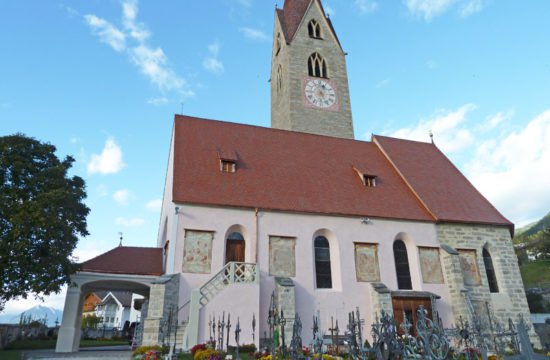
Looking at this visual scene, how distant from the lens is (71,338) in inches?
594

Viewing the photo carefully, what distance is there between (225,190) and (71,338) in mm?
8030

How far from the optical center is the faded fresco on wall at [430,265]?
726 inches

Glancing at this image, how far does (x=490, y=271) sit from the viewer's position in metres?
19.7

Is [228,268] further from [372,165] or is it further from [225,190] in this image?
[372,165]

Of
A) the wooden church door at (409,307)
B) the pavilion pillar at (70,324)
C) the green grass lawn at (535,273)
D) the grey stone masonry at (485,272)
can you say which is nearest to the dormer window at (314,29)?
the grey stone masonry at (485,272)

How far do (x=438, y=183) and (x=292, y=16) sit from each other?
58.2ft

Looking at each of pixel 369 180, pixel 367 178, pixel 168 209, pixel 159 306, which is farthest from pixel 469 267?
pixel 168 209

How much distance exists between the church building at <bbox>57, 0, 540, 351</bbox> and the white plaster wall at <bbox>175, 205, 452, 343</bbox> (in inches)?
1.8

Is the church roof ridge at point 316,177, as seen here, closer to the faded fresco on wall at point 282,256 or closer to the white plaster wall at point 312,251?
the white plaster wall at point 312,251

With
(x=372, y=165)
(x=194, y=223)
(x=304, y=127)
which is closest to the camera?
(x=194, y=223)

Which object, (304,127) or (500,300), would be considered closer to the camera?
(500,300)

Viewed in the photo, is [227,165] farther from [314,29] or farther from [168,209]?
[314,29]

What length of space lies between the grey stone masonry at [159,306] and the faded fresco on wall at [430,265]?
428 inches

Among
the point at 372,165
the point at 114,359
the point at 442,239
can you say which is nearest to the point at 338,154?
the point at 372,165
